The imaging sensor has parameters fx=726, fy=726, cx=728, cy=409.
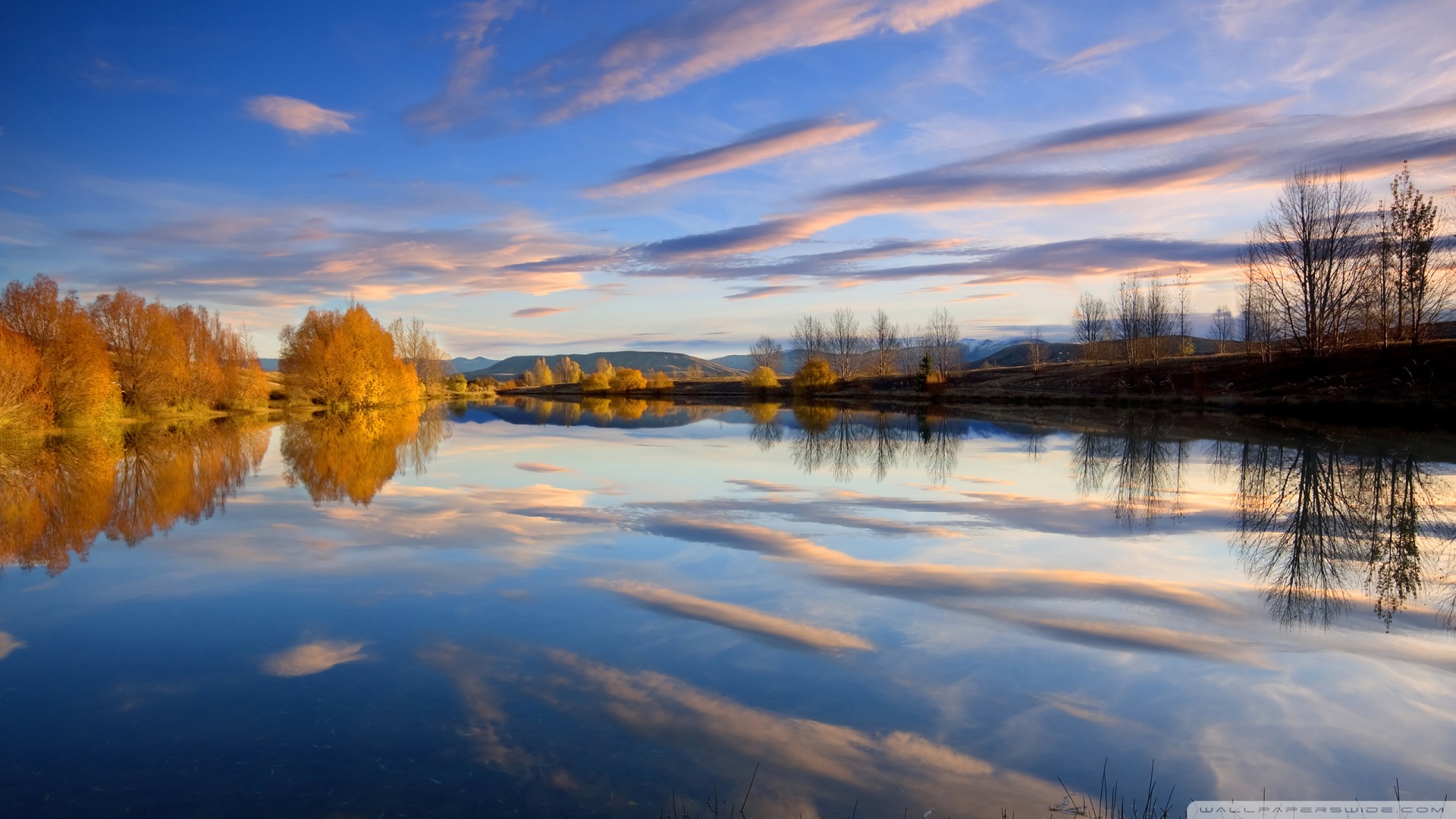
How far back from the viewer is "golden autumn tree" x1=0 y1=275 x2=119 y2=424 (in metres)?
28.8

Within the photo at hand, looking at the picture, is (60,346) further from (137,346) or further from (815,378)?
(815,378)

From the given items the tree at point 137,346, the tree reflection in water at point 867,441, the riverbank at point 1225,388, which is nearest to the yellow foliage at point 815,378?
the riverbank at point 1225,388

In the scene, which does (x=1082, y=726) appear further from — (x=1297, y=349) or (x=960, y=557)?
(x=1297, y=349)

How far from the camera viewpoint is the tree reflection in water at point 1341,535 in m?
7.91

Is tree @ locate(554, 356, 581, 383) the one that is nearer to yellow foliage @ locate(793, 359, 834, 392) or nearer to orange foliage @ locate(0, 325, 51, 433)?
yellow foliage @ locate(793, 359, 834, 392)

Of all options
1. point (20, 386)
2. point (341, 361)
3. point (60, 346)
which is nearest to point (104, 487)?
point (20, 386)

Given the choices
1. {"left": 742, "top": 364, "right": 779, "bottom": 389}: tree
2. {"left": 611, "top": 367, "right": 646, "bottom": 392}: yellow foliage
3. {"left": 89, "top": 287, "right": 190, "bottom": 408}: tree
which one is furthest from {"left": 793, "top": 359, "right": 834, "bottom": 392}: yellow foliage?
{"left": 89, "top": 287, "right": 190, "bottom": 408}: tree

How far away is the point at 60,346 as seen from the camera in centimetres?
2908

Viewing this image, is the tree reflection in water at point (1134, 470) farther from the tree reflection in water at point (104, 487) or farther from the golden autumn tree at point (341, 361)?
the golden autumn tree at point (341, 361)

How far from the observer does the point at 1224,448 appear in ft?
71.1

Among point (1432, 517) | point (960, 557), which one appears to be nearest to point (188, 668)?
point (960, 557)

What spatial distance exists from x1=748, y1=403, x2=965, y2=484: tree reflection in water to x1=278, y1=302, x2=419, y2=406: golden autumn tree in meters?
25.9

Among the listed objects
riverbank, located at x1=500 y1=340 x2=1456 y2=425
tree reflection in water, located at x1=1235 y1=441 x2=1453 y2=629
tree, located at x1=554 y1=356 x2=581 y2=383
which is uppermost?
tree, located at x1=554 y1=356 x2=581 y2=383

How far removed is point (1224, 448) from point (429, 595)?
22.7m
